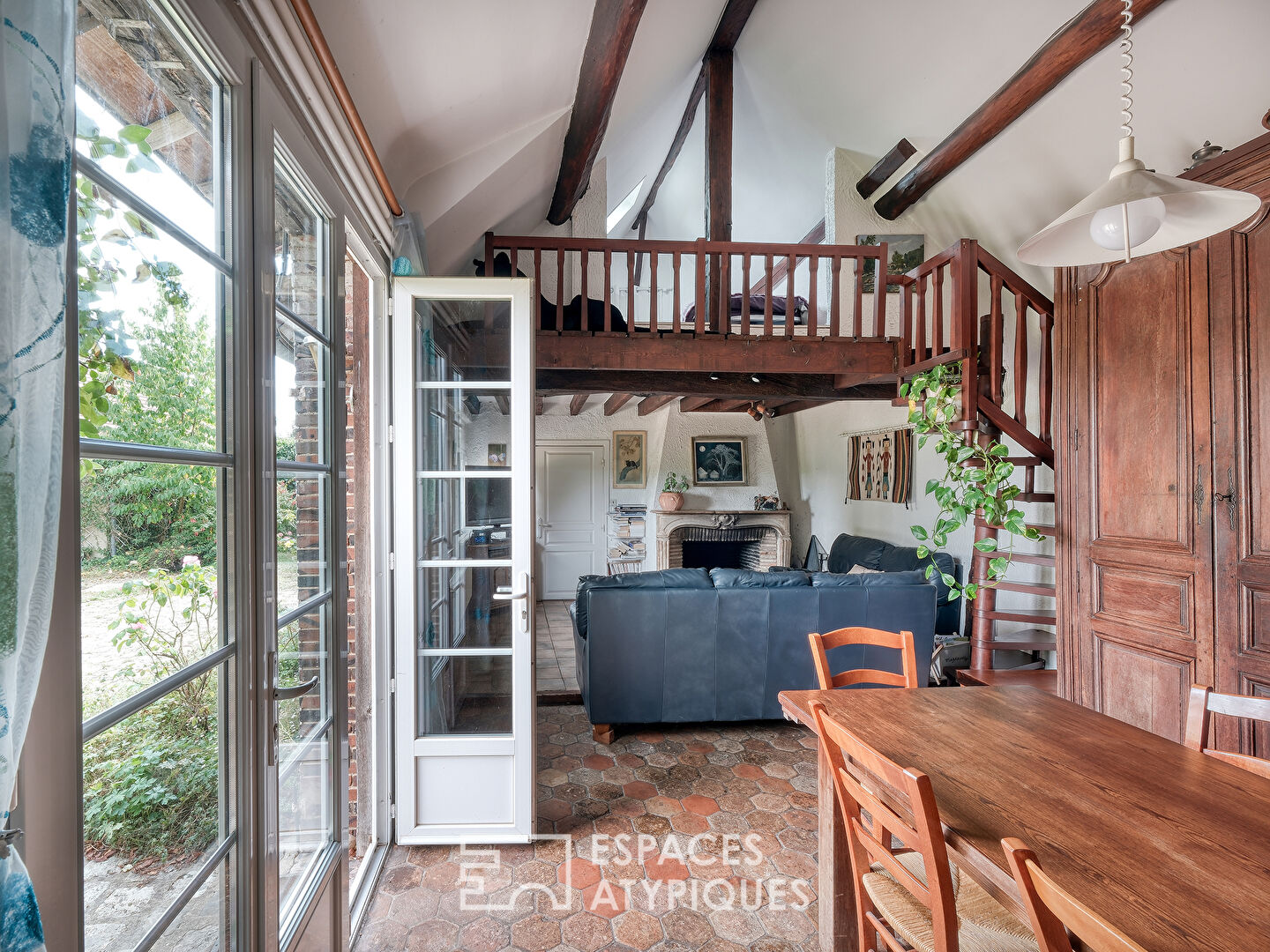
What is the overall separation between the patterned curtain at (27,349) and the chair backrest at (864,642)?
1.82 m

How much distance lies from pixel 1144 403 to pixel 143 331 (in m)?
2.85

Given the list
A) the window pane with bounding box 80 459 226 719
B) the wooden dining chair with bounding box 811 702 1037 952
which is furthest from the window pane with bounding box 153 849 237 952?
the wooden dining chair with bounding box 811 702 1037 952

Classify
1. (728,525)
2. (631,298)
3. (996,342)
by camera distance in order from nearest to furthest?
1. (996,342)
2. (631,298)
3. (728,525)

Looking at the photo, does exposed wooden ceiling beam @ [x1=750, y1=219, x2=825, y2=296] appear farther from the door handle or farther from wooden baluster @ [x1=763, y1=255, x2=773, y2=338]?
the door handle

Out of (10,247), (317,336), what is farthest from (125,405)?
(317,336)

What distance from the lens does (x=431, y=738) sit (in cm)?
235

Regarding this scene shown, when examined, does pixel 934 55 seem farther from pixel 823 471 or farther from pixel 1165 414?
pixel 823 471

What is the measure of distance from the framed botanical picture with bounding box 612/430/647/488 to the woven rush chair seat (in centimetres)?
615

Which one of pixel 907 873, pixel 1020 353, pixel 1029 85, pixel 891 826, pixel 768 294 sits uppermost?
pixel 1029 85

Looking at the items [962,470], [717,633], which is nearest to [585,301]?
[717,633]

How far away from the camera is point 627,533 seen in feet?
24.4

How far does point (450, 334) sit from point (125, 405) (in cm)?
161

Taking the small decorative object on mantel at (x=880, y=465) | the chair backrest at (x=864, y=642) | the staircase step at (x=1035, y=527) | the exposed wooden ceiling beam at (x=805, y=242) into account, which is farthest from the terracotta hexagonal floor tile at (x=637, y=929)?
the exposed wooden ceiling beam at (x=805, y=242)

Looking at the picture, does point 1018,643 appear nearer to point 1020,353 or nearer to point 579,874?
point 1020,353
